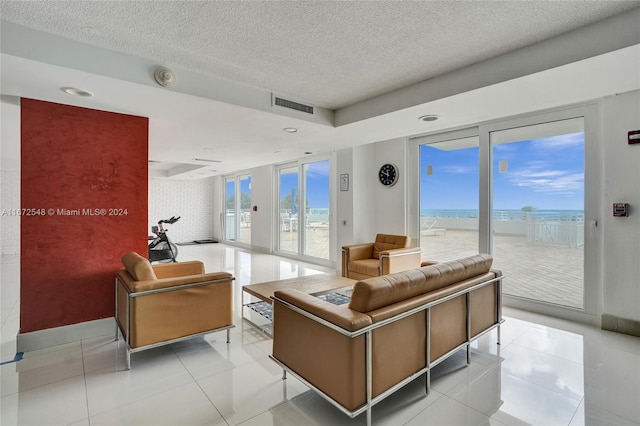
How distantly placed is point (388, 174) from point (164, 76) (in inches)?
166

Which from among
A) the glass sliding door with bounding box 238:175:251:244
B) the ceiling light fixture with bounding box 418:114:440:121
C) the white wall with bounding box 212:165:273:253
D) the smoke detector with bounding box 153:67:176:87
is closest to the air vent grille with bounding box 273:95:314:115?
the smoke detector with bounding box 153:67:176:87

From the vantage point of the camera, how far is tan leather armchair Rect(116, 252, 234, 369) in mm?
2531

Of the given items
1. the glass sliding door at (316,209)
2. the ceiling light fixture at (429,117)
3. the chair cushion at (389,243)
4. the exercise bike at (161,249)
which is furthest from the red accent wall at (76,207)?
the glass sliding door at (316,209)

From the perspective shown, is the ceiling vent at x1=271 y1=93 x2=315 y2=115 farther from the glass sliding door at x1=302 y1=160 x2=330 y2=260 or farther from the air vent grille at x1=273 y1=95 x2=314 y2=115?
the glass sliding door at x1=302 y1=160 x2=330 y2=260

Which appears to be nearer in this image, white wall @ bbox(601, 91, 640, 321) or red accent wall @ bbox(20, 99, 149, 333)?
red accent wall @ bbox(20, 99, 149, 333)

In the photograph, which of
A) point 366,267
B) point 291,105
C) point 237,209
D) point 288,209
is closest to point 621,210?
point 366,267

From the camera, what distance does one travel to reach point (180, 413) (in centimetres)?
202

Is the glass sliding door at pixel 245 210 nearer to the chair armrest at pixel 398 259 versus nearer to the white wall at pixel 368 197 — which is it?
the white wall at pixel 368 197

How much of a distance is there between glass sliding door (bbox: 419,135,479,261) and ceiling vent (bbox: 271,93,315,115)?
2513 millimetres

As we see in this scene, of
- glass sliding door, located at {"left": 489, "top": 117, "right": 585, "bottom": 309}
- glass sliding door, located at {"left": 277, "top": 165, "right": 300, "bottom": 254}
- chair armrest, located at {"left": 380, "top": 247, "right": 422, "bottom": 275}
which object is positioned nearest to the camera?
glass sliding door, located at {"left": 489, "top": 117, "right": 585, "bottom": 309}

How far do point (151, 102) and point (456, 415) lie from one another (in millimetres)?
3678

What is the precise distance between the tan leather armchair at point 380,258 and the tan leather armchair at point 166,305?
233cm

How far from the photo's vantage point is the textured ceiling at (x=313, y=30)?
201 centimetres

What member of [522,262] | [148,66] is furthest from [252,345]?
[522,262]
